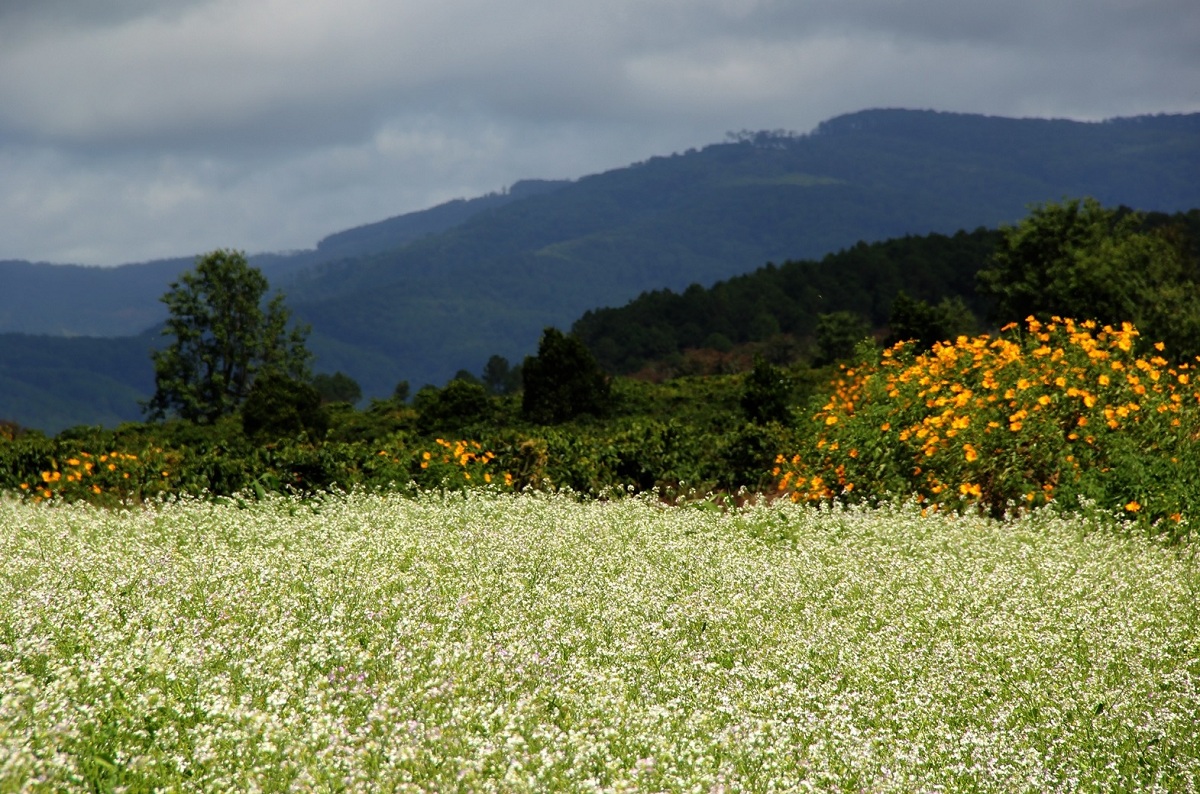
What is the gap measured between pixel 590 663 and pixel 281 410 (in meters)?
13.1

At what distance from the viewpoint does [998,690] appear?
5.30 m

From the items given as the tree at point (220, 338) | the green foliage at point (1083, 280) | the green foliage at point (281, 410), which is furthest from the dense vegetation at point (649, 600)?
the tree at point (220, 338)

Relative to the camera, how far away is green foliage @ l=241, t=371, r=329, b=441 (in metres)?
17.1

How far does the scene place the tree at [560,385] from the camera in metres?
18.5

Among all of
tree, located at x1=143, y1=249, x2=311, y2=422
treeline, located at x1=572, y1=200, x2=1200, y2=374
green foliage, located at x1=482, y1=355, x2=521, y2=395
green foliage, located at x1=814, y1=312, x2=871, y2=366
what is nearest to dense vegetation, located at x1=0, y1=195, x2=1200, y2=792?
treeline, located at x1=572, y1=200, x2=1200, y2=374

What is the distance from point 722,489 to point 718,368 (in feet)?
147

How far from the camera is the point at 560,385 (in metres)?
18.7

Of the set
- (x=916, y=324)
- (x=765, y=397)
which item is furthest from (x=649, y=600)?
(x=916, y=324)

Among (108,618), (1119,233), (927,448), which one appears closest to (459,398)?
(927,448)

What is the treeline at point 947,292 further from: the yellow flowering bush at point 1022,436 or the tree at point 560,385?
the yellow flowering bush at point 1022,436

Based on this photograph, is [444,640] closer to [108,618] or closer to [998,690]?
[108,618]

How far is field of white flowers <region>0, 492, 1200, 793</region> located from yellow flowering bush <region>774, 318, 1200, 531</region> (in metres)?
2.06

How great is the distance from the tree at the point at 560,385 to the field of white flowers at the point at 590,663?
991 cm

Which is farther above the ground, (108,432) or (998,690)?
(108,432)
